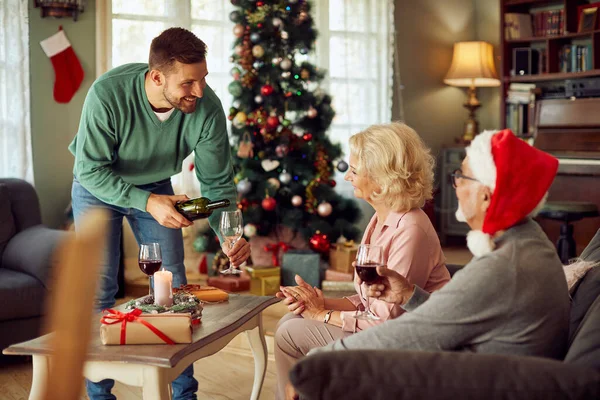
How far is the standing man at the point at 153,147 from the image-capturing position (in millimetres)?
2658

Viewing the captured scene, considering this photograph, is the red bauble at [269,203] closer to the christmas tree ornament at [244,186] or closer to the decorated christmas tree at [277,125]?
the decorated christmas tree at [277,125]

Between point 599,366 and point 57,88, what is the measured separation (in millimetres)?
4524

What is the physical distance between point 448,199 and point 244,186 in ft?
8.52

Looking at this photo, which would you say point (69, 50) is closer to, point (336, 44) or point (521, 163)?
point (336, 44)

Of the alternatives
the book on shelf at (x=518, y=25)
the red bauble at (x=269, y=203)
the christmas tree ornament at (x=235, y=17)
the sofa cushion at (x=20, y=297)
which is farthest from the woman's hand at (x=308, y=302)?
the book on shelf at (x=518, y=25)

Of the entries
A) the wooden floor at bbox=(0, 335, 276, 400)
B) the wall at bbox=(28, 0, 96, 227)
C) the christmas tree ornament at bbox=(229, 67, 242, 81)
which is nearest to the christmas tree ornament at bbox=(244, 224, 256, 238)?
the christmas tree ornament at bbox=(229, 67, 242, 81)

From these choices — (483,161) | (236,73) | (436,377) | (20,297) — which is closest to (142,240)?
(20,297)

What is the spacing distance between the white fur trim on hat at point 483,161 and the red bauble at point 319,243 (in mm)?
3611

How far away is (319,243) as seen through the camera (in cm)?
533

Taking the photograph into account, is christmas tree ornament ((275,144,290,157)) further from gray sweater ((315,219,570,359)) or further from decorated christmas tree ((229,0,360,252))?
gray sweater ((315,219,570,359))

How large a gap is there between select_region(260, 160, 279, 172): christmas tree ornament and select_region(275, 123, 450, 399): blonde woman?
9.65 ft

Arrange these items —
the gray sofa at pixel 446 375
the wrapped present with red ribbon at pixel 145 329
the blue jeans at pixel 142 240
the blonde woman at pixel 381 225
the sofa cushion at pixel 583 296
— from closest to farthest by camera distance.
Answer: the gray sofa at pixel 446 375 < the sofa cushion at pixel 583 296 < the wrapped present with red ribbon at pixel 145 329 < the blonde woman at pixel 381 225 < the blue jeans at pixel 142 240

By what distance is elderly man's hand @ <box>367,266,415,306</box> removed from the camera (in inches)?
77.3

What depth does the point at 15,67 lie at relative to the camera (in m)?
4.95
